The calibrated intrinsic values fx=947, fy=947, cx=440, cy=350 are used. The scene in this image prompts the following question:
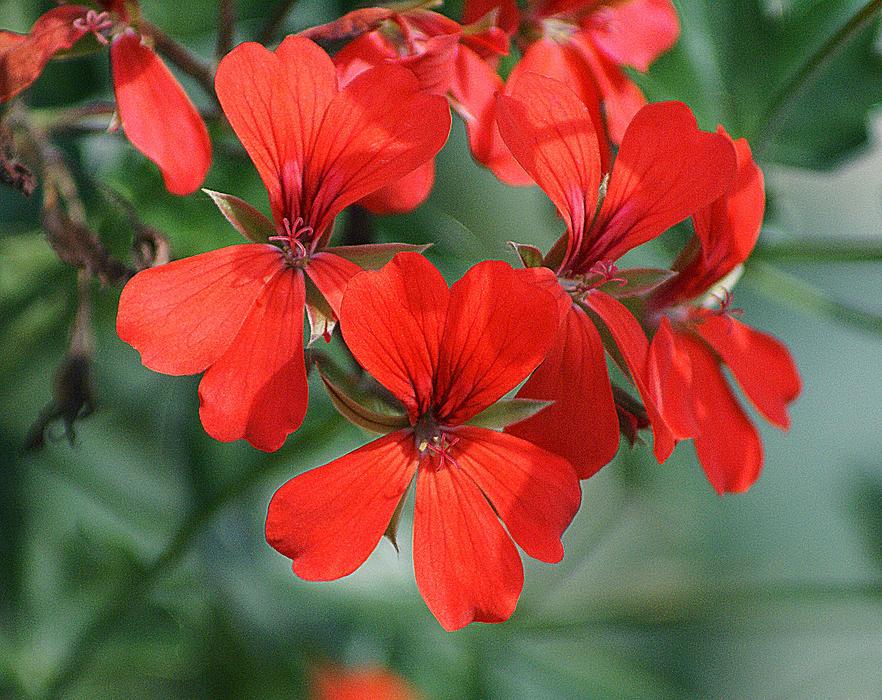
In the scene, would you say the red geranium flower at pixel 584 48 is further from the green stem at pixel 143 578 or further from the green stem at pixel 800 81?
the green stem at pixel 143 578

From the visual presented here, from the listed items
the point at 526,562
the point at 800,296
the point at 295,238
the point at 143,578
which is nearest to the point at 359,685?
the point at 526,562

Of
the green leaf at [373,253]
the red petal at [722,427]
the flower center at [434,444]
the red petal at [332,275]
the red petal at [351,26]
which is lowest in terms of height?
the red petal at [722,427]

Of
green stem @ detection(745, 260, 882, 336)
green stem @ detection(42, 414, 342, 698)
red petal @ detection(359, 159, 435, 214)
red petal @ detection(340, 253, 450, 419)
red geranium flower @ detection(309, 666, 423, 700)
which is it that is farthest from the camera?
red geranium flower @ detection(309, 666, 423, 700)

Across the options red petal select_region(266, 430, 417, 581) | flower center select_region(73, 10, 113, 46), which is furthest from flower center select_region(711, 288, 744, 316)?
flower center select_region(73, 10, 113, 46)

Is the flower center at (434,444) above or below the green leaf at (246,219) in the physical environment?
below

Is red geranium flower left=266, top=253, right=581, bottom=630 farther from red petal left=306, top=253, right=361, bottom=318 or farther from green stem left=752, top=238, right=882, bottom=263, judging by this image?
green stem left=752, top=238, right=882, bottom=263

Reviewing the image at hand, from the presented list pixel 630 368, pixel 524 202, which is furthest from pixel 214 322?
pixel 524 202

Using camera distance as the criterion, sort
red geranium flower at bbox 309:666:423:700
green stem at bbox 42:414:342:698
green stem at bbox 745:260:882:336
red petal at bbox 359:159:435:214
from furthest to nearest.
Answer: red geranium flower at bbox 309:666:423:700 < green stem at bbox 745:260:882:336 < green stem at bbox 42:414:342:698 < red petal at bbox 359:159:435:214

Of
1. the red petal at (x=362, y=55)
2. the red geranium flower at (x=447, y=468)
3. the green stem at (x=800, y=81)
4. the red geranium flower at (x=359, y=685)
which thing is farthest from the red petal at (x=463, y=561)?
the red geranium flower at (x=359, y=685)
